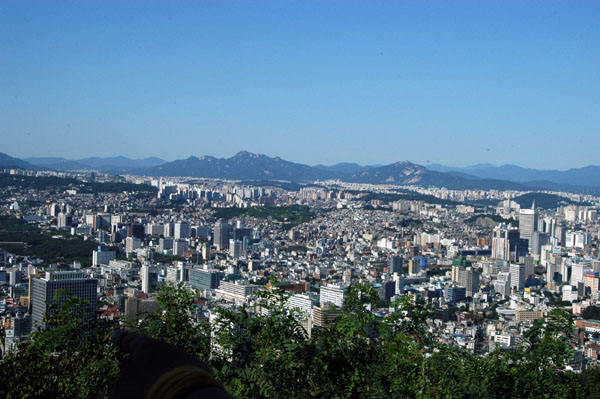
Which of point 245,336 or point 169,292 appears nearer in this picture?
point 245,336

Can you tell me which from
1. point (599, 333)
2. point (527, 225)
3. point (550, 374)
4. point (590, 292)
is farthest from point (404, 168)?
point (550, 374)

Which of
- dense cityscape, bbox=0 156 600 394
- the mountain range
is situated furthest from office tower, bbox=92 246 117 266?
the mountain range

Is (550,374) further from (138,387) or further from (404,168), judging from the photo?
(404,168)

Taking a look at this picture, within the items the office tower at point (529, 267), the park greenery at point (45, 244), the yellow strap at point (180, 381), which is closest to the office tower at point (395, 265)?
the office tower at point (529, 267)

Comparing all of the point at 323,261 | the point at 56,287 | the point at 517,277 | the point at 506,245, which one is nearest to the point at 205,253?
the point at 323,261

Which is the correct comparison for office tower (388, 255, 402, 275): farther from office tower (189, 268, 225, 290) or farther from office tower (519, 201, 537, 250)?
office tower (519, 201, 537, 250)

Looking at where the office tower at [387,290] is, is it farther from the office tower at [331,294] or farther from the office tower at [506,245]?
the office tower at [506,245]
